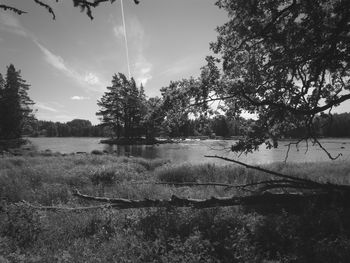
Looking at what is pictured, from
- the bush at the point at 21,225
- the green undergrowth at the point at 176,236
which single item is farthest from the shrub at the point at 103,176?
the bush at the point at 21,225

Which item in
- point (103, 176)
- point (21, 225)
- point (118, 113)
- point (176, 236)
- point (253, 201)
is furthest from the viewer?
point (118, 113)

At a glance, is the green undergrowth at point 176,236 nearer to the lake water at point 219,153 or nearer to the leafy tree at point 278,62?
the leafy tree at point 278,62

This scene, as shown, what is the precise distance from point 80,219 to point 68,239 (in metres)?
0.87

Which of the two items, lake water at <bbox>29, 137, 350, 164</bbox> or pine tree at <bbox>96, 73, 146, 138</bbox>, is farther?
pine tree at <bbox>96, 73, 146, 138</bbox>

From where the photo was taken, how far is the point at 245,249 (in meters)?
4.52

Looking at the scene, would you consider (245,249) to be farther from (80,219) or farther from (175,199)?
(80,219)

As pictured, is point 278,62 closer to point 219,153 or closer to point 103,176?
point 103,176

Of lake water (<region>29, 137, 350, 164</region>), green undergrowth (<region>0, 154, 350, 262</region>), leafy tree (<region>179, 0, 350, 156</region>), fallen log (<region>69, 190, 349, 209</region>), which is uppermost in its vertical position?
leafy tree (<region>179, 0, 350, 156</region>)

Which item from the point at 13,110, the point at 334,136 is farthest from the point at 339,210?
the point at 334,136

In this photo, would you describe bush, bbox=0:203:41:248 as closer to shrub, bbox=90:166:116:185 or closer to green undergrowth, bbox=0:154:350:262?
green undergrowth, bbox=0:154:350:262

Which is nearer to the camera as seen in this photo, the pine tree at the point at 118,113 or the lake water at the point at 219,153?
the lake water at the point at 219,153

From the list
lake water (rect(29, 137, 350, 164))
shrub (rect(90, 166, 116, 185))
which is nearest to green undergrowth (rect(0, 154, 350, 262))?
shrub (rect(90, 166, 116, 185))

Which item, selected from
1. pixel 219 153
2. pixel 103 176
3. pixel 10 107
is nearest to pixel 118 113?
pixel 10 107

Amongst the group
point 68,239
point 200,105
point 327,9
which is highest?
point 327,9
